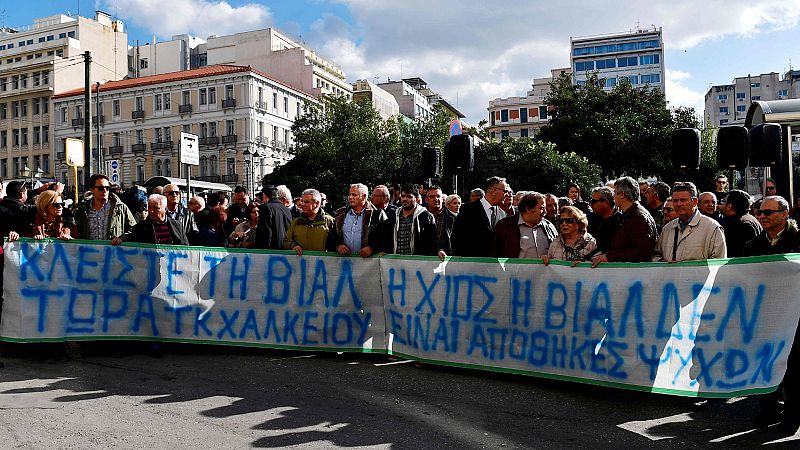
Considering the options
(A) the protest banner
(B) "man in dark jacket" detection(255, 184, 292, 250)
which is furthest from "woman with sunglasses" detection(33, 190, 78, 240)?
(B) "man in dark jacket" detection(255, 184, 292, 250)

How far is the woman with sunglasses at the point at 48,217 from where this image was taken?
288 inches

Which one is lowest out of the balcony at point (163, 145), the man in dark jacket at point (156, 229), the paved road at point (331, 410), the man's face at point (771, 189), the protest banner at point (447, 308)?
the paved road at point (331, 410)

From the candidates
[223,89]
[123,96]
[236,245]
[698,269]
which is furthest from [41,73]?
[698,269]

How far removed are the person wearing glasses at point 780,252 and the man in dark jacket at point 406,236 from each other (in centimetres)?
303

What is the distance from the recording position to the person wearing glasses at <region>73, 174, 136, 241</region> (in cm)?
775

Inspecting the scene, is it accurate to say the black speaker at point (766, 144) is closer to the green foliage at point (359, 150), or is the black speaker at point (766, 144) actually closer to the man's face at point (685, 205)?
the man's face at point (685, 205)

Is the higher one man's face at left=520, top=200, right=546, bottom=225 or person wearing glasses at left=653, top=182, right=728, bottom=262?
man's face at left=520, top=200, right=546, bottom=225

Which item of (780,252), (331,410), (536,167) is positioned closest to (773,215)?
(780,252)

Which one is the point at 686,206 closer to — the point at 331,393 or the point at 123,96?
the point at 331,393

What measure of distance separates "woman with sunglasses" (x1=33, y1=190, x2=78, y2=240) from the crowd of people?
10 mm

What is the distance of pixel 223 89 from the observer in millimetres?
68750

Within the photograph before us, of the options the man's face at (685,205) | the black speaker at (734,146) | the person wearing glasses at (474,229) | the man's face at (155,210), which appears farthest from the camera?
the black speaker at (734,146)

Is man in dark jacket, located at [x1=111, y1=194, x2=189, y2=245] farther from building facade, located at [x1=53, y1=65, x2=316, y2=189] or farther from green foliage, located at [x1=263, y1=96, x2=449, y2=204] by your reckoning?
building facade, located at [x1=53, y1=65, x2=316, y2=189]

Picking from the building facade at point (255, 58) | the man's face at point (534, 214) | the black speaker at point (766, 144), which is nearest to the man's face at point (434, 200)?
the man's face at point (534, 214)
